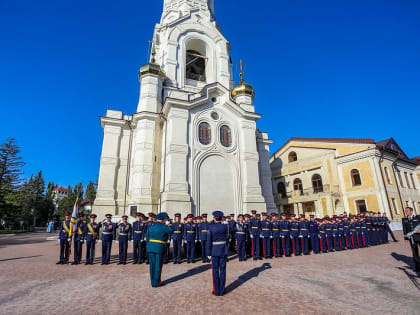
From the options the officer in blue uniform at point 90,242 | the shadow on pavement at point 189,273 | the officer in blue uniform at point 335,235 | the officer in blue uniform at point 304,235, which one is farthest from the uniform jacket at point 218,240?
the officer in blue uniform at point 335,235

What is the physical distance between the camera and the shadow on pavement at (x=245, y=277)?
534 centimetres

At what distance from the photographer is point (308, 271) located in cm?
680

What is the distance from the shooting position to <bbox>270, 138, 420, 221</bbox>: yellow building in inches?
848

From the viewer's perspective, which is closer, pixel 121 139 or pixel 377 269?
pixel 377 269

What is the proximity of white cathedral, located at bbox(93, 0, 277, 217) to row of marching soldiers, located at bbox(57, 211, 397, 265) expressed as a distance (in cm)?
472

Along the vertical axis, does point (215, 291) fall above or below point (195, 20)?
below

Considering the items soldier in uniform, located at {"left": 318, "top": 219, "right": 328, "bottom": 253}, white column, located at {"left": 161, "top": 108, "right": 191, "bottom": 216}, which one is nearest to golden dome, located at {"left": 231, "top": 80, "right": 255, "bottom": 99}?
white column, located at {"left": 161, "top": 108, "right": 191, "bottom": 216}

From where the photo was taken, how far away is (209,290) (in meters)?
5.12

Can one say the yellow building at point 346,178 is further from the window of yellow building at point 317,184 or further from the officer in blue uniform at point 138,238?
the officer in blue uniform at point 138,238

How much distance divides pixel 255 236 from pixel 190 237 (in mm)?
2637

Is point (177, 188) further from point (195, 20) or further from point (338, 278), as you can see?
point (195, 20)

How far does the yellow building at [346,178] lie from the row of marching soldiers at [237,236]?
35.9 feet

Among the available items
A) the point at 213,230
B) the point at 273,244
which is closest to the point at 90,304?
the point at 213,230

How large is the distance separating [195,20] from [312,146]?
62.4 ft
